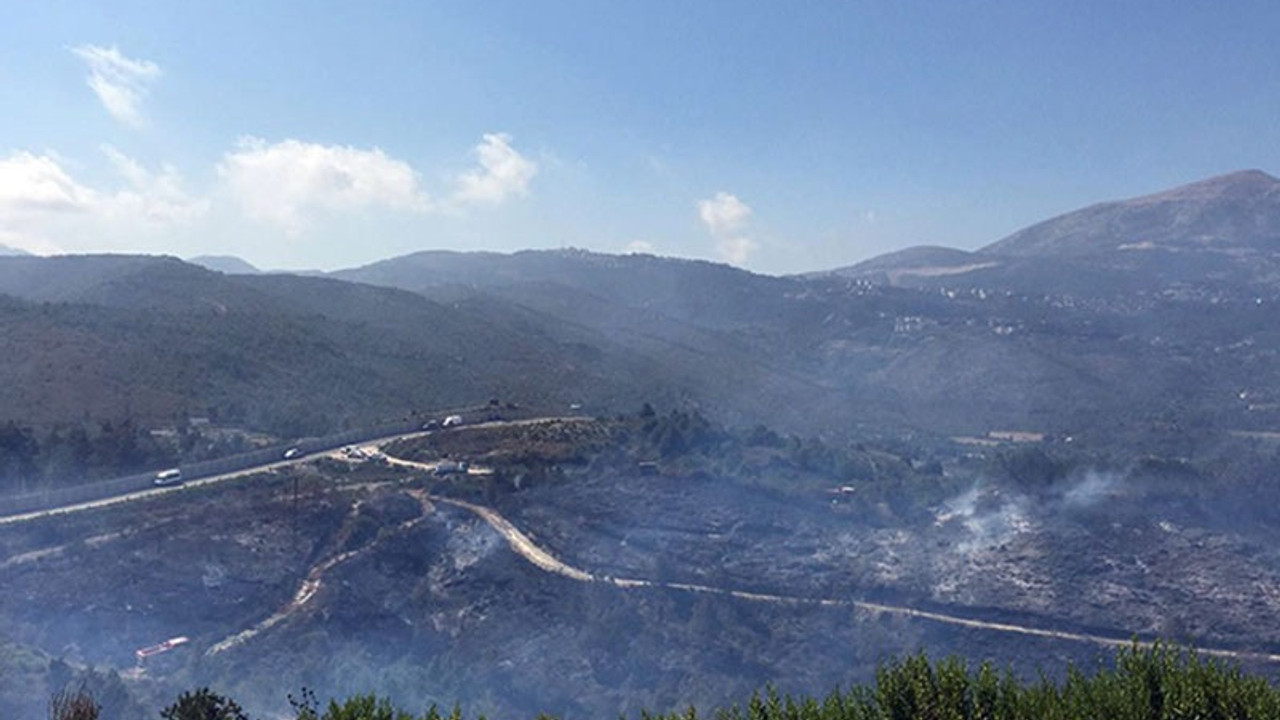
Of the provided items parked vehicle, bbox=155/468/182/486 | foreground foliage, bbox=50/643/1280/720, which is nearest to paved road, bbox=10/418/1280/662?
parked vehicle, bbox=155/468/182/486

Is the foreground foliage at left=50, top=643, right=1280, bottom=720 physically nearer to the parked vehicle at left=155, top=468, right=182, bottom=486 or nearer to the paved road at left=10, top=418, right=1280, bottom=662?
the paved road at left=10, top=418, right=1280, bottom=662

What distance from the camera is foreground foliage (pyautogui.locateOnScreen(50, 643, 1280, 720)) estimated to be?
737 inches

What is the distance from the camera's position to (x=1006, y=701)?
19688mm

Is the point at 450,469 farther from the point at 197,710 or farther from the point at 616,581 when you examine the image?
the point at 197,710

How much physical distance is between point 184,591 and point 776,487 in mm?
27347

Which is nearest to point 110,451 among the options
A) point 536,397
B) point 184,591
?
point 184,591

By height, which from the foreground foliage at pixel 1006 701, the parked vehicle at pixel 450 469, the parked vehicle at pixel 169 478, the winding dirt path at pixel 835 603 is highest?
the parked vehicle at pixel 169 478

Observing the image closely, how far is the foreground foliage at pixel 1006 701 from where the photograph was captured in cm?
1872

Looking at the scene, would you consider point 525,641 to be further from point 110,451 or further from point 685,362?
point 685,362

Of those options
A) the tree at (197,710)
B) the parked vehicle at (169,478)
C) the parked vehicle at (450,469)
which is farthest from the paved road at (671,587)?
the tree at (197,710)

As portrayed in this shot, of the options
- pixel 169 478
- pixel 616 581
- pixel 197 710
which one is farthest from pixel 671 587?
pixel 169 478

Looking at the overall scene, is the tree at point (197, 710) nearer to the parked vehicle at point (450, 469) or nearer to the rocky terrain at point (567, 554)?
the rocky terrain at point (567, 554)

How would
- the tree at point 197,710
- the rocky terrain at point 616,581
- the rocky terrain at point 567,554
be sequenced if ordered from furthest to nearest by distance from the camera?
the rocky terrain at point 567,554, the rocky terrain at point 616,581, the tree at point 197,710

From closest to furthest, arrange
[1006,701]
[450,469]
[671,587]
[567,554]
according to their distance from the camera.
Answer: [1006,701] → [671,587] → [567,554] → [450,469]
